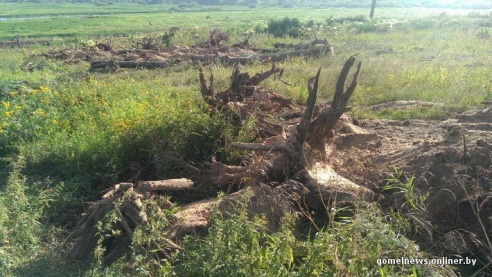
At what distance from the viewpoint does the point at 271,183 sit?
4727 mm

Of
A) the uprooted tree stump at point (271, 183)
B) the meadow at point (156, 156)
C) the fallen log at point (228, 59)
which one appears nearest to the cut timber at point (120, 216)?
the uprooted tree stump at point (271, 183)

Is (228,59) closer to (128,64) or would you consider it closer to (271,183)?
(128,64)

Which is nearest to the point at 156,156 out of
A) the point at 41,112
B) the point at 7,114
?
the point at 41,112

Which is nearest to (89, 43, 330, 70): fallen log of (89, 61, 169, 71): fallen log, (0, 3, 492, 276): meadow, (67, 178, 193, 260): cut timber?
(89, 61, 169, 71): fallen log

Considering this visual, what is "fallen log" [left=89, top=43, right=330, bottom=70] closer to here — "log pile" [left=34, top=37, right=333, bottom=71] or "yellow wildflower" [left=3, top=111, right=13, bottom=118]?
"log pile" [left=34, top=37, right=333, bottom=71]

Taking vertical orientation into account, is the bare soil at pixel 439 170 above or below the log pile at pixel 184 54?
above

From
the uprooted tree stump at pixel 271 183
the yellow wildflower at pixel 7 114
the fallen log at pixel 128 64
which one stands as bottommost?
the fallen log at pixel 128 64

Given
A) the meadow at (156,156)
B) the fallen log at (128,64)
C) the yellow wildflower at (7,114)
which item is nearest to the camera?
the meadow at (156,156)

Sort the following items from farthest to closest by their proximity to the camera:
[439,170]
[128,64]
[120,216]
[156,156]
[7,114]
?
[128,64] < [7,114] < [156,156] < [439,170] < [120,216]

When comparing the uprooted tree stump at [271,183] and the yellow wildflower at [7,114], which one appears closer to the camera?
the uprooted tree stump at [271,183]

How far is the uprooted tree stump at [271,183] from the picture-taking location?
4199 millimetres

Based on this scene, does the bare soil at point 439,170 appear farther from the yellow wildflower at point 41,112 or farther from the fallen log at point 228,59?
the fallen log at point 228,59

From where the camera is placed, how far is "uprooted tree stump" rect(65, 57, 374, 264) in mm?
4199

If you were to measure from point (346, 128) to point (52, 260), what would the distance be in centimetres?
367
